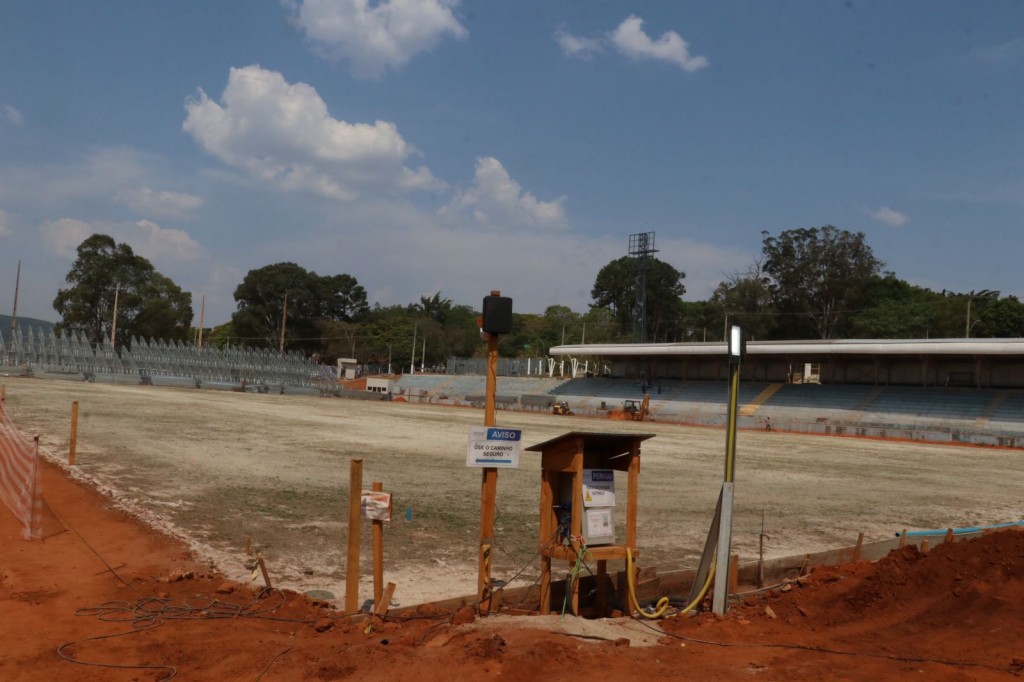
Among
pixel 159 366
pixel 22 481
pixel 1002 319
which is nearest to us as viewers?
pixel 22 481

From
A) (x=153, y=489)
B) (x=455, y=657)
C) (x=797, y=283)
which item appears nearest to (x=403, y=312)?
(x=797, y=283)

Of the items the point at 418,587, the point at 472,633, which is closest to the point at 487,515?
the point at 472,633

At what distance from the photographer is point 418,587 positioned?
779cm

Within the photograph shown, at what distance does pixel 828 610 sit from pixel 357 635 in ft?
14.7

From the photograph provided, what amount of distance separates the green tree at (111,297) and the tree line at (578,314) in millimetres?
140

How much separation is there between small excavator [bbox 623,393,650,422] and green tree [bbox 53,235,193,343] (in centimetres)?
6693

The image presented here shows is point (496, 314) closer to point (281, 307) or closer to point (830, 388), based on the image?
point (830, 388)

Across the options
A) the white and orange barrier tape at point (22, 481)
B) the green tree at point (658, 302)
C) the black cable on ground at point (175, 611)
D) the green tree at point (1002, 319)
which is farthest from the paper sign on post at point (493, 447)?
the green tree at point (658, 302)

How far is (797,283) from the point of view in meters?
88.8

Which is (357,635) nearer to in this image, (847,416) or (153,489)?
(153,489)

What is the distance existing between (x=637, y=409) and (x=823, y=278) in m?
40.5

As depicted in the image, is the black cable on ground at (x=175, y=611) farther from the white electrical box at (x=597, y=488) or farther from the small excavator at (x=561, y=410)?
the small excavator at (x=561, y=410)

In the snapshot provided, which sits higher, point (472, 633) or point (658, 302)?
point (658, 302)

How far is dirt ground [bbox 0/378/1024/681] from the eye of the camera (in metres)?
5.61
